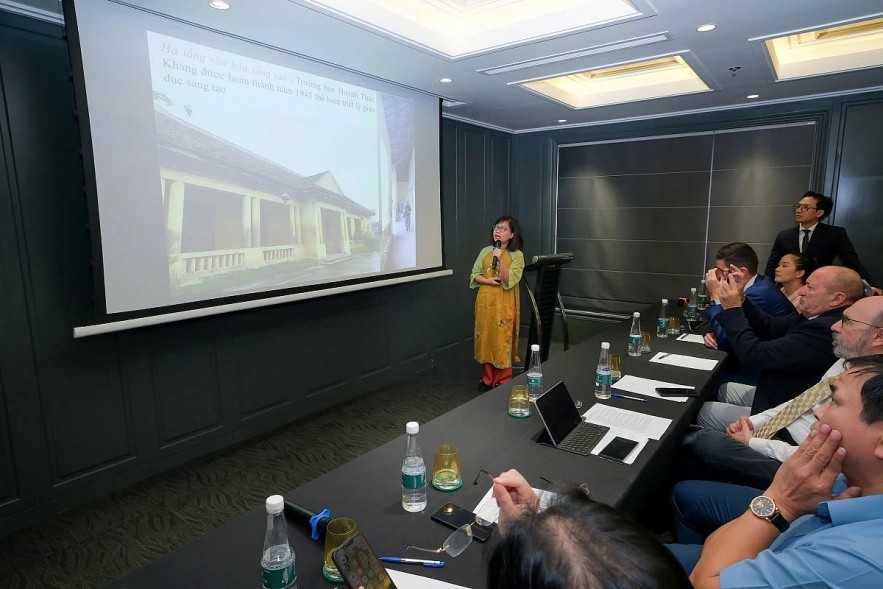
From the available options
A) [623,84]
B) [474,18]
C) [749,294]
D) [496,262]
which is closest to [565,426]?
[749,294]

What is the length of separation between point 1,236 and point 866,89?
5778mm

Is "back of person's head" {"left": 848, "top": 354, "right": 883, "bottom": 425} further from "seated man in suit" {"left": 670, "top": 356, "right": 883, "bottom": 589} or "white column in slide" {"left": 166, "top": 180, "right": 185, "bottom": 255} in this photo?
"white column in slide" {"left": 166, "top": 180, "right": 185, "bottom": 255}

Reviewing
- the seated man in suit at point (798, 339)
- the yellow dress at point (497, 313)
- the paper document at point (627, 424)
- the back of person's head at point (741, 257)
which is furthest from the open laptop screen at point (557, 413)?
the yellow dress at point (497, 313)

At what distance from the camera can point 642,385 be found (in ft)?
7.16

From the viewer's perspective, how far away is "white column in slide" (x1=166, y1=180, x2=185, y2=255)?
253cm

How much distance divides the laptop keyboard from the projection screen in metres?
2.07

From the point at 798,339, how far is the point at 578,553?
2.04 m

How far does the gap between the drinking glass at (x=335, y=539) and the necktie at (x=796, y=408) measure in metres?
1.66

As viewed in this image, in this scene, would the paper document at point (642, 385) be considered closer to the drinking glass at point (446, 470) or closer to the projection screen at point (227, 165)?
the drinking glass at point (446, 470)

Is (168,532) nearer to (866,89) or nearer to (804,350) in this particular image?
(804,350)

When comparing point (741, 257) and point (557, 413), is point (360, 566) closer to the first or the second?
point (557, 413)

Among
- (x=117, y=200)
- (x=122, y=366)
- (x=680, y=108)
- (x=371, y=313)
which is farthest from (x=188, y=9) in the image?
(x=680, y=108)

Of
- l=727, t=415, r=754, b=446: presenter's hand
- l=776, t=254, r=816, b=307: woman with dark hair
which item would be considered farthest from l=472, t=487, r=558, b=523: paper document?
l=776, t=254, r=816, b=307: woman with dark hair

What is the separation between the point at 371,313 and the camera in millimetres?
4070
